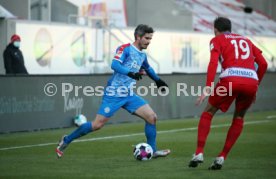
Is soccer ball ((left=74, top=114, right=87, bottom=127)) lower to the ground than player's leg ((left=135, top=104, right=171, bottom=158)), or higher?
lower

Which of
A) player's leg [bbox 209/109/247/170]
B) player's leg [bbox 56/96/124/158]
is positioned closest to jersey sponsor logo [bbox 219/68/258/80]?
player's leg [bbox 209/109/247/170]

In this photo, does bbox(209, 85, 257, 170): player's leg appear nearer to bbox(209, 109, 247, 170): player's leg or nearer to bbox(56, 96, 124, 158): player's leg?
bbox(209, 109, 247, 170): player's leg

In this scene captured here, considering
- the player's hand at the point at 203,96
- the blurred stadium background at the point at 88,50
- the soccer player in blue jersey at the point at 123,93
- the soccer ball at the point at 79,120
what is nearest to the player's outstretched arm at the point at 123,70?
the soccer player in blue jersey at the point at 123,93

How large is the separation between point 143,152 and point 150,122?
555 mm

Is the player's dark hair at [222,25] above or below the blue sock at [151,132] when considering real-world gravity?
above

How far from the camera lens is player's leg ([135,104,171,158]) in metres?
12.5

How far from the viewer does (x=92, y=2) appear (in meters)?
27.9

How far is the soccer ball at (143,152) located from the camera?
40.3 ft

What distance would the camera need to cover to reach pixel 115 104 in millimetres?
12273

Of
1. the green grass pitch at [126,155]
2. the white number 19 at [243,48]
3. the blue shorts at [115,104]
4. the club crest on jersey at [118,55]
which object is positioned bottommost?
the green grass pitch at [126,155]

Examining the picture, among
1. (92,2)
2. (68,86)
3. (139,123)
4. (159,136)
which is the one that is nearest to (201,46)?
(92,2)

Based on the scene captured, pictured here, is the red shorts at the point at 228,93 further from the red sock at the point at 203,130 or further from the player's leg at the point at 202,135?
the red sock at the point at 203,130

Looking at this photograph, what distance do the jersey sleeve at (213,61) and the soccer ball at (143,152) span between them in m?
2.05

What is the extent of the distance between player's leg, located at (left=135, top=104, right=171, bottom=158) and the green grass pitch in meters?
0.24
